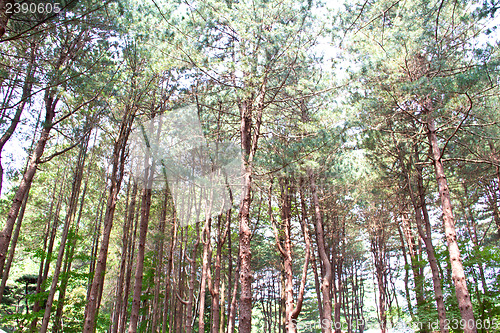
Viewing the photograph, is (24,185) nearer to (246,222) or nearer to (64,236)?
(64,236)

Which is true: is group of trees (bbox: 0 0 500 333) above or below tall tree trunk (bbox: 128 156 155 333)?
above

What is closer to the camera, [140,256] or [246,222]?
[246,222]

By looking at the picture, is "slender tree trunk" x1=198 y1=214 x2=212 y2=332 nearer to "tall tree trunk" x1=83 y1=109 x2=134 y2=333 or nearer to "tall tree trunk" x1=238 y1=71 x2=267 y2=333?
"tall tree trunk" x1=238 y1=71 x2=267 y2=333

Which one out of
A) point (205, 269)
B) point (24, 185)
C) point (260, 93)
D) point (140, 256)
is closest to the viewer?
point (24, 185)

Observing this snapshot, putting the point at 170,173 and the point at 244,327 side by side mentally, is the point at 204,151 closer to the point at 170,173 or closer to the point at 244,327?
the point at 170,173

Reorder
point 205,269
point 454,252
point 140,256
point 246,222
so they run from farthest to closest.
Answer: point 205,269 → point 140,256 → point 454,252 → point 246,222

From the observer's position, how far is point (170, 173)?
329 inches

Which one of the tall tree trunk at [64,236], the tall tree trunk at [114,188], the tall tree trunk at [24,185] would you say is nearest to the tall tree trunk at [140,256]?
the tall tree trunk at [114,188]

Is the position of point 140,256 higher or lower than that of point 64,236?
lower

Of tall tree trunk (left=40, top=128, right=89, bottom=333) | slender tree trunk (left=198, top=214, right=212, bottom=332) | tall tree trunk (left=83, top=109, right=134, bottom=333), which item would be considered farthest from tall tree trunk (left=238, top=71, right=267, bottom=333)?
tall tree trunk (left=40, top=128, right=89, bottom=333)

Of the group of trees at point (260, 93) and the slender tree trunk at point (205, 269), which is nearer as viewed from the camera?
the group of trees at point (260, 93)

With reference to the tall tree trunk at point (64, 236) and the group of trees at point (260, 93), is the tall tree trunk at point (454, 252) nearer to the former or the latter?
the group of trees at point (260, 93)

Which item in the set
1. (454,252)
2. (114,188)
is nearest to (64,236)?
(114,188)

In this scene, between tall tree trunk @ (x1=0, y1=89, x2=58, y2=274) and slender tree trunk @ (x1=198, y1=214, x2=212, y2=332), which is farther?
slender tree trunk @ (x1=198, y1=214, x2=212, y2=332)
